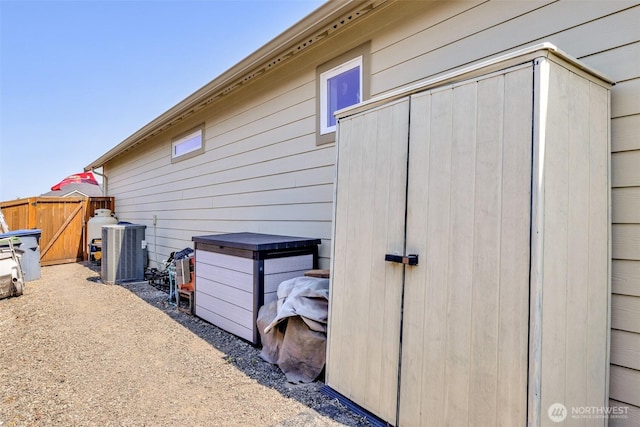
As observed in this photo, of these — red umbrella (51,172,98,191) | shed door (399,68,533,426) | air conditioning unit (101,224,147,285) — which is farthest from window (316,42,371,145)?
red umbrella (51,172,98,191)

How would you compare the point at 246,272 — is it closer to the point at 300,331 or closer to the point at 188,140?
the point at 300,331

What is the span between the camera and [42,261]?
894cm

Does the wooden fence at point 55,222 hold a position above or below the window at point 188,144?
below

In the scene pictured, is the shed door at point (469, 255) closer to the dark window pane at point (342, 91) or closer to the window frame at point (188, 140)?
the dark window pane at point (342, 91)

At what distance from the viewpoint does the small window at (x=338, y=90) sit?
329 cm

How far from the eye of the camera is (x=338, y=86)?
349 centimetres

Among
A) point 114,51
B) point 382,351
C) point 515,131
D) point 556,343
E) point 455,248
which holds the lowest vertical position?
point 382,351

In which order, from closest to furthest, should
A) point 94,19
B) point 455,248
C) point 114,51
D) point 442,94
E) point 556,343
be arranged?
point 556,343 < point 455,248 < point 442,94 < point 94,19 < point 114,51

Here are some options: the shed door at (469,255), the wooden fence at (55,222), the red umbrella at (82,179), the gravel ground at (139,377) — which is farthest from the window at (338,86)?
A: the red umbrella at (82,179)

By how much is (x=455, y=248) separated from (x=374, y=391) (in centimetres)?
98

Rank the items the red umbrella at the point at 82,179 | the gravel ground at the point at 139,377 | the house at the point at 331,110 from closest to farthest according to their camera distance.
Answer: the house at the point at 331,110 < the gravel ground at the point at 139,377 < the red umbrella at the point at 82,179

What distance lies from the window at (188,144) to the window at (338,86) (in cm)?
316

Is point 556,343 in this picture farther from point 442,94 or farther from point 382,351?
point 442,94

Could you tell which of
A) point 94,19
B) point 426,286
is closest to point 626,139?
point 426,286
